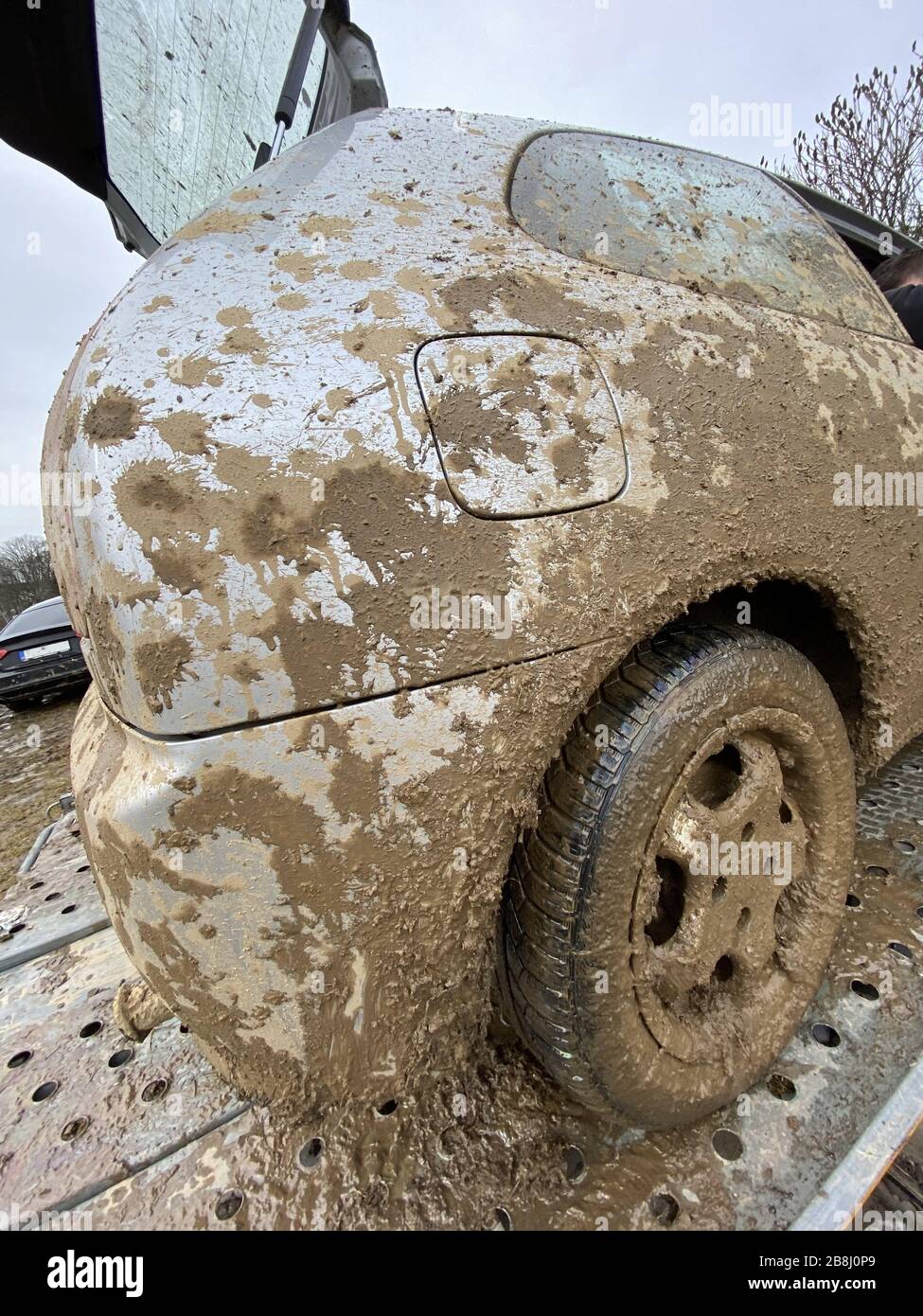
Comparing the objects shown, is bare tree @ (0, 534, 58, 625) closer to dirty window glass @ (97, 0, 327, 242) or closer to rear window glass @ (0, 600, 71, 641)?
rear window glass @ (0, 600, 71, 641)

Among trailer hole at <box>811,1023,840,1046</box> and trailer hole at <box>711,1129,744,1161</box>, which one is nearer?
trailer hole at <box>711,1129,744,1161</box>

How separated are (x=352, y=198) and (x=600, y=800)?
107 cm

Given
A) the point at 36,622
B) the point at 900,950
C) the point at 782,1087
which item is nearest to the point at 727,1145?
the point at 782,1087

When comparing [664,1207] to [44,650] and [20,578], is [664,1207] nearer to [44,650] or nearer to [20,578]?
[44,650]

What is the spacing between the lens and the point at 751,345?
1208 millimetres

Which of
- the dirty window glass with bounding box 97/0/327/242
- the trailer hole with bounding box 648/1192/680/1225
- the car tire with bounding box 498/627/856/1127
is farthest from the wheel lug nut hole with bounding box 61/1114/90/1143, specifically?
the dirty window glass with bounding box 97/0/327/242

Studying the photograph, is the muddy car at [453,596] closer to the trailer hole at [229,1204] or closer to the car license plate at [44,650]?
the trailer hole at [229,1204]

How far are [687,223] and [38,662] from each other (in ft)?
23.6

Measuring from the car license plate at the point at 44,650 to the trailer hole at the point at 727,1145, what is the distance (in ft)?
23.5

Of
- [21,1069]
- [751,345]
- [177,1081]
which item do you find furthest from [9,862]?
[751,345]

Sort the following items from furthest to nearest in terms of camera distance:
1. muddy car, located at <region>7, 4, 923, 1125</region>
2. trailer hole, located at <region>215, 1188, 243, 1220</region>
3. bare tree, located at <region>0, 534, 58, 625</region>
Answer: bare tree, located at <region>0, 534, 58, 625</region> < trailer hole, located at <region>215, 1188, 243, 1220</region> < muddy car, located at <region>7, 4, 923, 1125</region>

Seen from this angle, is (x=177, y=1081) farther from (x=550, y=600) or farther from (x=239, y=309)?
(x=239, y=309)

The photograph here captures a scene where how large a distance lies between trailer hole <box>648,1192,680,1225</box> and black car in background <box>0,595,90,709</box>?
22.4ft

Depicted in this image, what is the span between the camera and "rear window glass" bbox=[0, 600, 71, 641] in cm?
679
